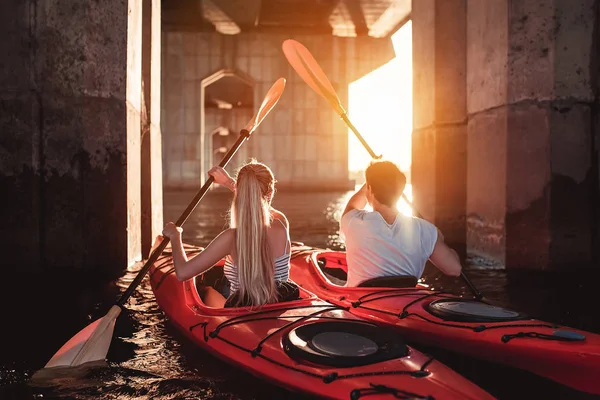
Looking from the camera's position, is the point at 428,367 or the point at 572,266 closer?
the point at 428,367

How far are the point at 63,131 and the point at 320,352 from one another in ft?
13.7

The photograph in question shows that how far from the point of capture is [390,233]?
3684 mm

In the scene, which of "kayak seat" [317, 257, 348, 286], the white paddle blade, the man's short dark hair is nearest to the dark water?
the white paddle blade

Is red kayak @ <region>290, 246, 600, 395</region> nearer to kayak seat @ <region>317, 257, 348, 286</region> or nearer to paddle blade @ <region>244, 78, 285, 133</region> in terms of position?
kayak seat @ <region>317, 257, 348, 286</region>

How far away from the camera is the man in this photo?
3.66m

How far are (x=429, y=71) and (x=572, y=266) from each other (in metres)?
3.72

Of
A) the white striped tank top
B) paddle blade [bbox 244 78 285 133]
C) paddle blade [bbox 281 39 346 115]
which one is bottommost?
the white striped tank top

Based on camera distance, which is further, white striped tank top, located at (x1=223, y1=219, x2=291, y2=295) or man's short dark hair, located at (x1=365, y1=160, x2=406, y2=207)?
man's short dark hair, located at (x1=365, y1=160, x2=406, y2=207)

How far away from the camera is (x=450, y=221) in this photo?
883cm

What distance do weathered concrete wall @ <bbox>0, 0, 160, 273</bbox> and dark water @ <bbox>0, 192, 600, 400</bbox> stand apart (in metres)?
0.40

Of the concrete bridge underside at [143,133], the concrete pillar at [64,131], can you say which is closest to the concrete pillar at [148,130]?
the concrete bridge underside at [143,133]

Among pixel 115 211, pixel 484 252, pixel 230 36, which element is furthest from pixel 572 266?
pixel 230 36

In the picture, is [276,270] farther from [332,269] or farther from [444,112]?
[444,112]

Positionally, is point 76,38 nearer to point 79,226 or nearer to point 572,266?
point 79,226
